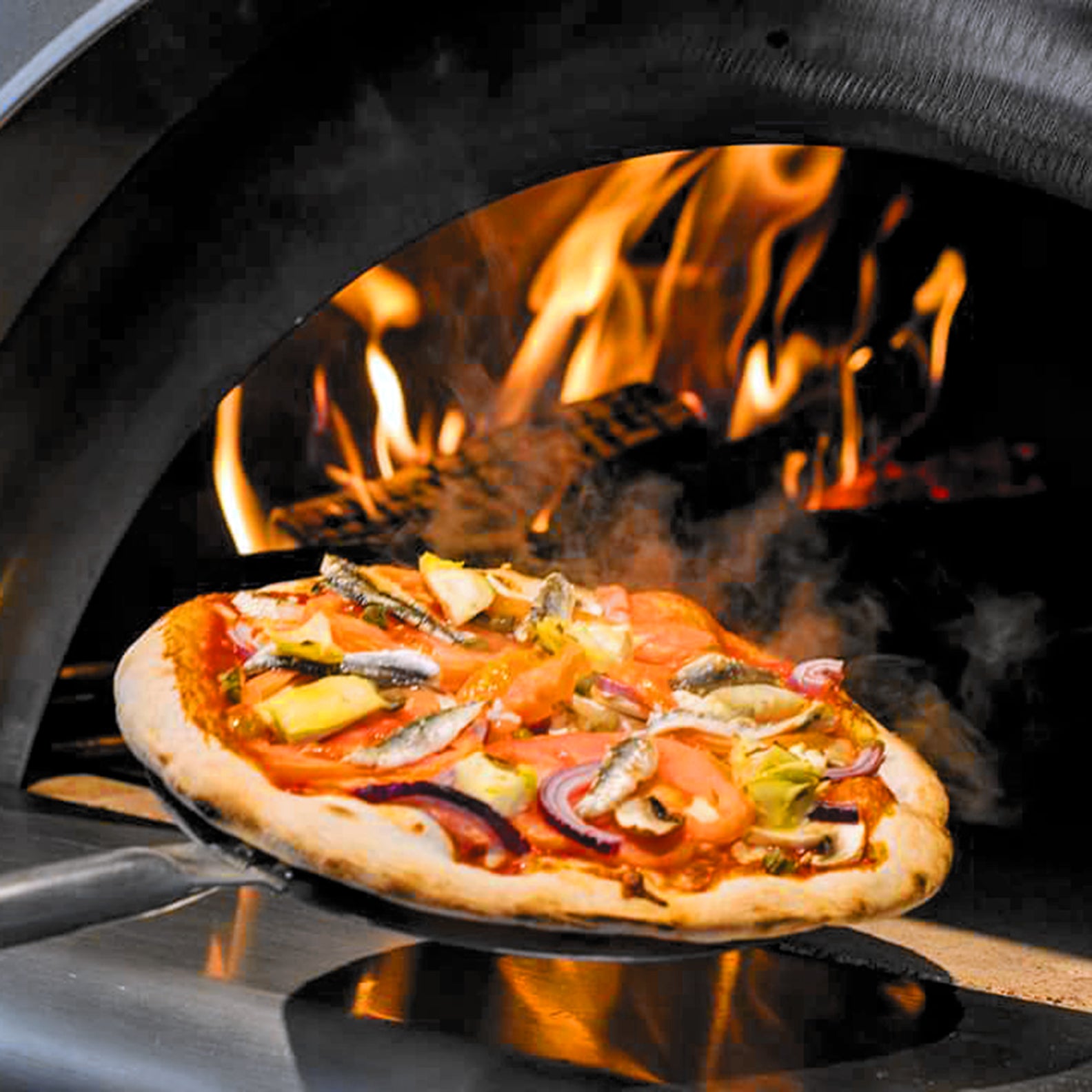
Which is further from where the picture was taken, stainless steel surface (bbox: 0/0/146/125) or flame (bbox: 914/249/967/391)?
flame (bbox: 914/249/967/391)

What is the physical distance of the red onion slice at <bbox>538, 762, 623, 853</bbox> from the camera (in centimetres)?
127

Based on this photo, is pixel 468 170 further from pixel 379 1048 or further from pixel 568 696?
pixel 379 1048

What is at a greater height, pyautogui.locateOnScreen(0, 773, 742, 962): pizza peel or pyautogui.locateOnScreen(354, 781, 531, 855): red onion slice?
pyautogui.locateOnScreen(354, 781, 531, 855): red onion slice

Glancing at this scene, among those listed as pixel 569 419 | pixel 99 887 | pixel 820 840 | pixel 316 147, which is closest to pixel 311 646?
pixel 99 887

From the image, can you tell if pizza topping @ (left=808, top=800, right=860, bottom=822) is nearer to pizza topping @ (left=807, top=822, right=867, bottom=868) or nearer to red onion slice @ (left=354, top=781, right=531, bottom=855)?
pizza topping @ (left=807, top=822, right=867, bottom=868)

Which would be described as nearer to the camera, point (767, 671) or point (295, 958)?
point (295, 958)

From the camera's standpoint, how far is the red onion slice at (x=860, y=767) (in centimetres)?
143

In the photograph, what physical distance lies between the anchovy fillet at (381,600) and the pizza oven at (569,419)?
0.29 meters

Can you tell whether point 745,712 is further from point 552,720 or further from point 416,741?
point 416,741

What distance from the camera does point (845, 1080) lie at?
4.25ft

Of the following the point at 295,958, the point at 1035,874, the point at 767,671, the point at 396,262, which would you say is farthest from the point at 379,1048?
the point at 396,262

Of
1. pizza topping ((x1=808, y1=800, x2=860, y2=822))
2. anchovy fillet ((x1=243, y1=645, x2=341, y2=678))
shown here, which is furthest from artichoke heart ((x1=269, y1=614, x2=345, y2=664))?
pizza topping ((x1=808, y1=800, x2=860, y2=822))

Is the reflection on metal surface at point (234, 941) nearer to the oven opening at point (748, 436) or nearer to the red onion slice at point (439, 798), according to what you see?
the red onion slice at point (439, 798)

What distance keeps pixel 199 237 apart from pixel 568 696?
79 centimetres
